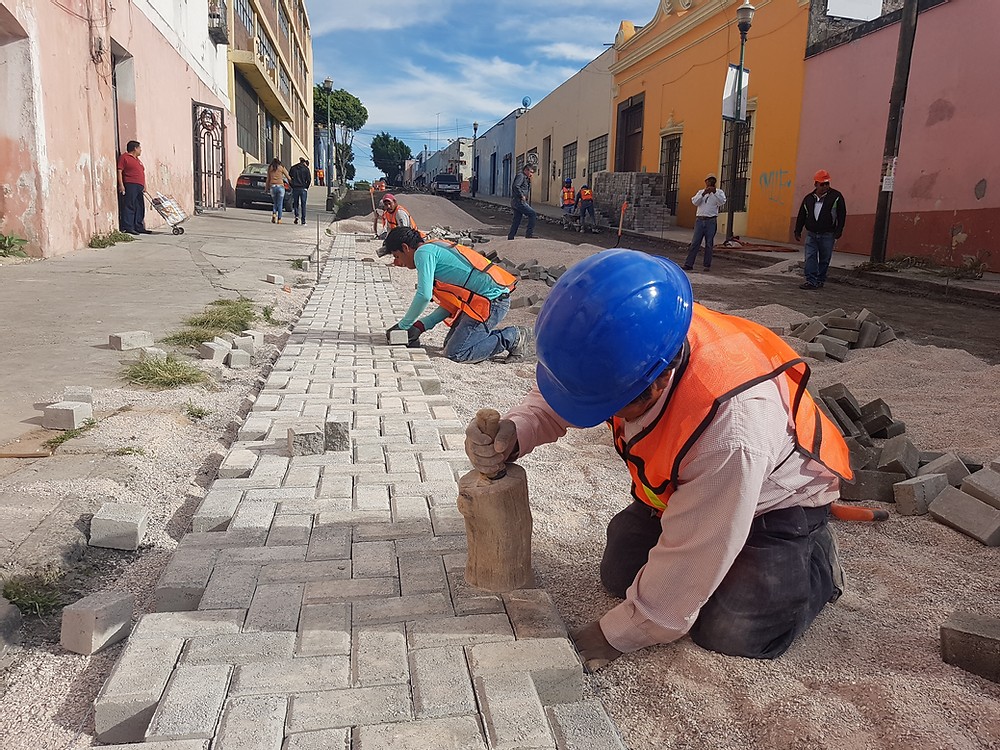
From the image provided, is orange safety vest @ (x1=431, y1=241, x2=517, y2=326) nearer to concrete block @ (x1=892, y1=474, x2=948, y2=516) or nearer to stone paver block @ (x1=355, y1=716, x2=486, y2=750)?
concrete block @ (x1=892, y1=474, x2=948, y2=516)

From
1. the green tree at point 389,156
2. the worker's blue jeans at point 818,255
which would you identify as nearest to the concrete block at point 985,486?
the worker's blue jeans at point 818,255

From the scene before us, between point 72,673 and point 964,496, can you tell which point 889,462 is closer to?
point 964,496

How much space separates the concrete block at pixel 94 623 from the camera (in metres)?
2.08

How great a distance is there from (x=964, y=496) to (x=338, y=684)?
2426 millimetres

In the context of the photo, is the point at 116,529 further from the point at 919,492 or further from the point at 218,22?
the point at 218,22

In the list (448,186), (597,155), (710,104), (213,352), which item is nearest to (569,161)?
(597,155)

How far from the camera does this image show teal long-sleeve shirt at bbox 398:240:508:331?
543cm

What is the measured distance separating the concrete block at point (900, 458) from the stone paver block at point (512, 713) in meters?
2.16

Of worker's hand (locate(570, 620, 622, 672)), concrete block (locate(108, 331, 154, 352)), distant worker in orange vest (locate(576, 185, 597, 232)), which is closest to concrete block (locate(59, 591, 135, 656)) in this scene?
worker's hand (locate(570, 620, 622, 672))

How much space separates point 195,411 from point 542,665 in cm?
281

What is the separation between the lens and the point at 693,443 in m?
1.74

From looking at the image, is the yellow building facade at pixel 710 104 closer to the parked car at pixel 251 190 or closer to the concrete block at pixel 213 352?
the parked car at pixel 251 190

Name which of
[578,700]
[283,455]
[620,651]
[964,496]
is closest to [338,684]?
[578,700]

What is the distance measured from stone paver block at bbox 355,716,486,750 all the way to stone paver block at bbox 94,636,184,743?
0.51 m
